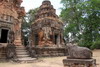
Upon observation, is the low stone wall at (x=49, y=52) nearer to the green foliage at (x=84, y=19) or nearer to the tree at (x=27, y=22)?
the green foliage at (x=84, y=19)

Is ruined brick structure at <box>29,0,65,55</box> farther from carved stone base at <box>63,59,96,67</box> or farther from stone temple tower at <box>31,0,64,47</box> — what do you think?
carved stone base at <box>63,59,96,67</box>

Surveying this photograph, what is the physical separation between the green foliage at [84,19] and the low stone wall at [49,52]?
209 inches

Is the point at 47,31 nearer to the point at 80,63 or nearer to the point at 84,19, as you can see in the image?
the point at 84,19

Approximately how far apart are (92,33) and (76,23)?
9.34 ft

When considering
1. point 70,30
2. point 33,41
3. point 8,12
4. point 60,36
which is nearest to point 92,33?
point 70,30

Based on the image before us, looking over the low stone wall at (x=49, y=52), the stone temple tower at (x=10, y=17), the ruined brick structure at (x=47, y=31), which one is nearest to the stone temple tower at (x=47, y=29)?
the ruined brick structure at (x=47, y=31)

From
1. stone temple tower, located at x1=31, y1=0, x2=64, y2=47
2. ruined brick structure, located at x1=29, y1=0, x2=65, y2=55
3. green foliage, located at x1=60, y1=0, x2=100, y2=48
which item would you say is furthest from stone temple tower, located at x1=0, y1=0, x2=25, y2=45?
green foliage, located at x1=60, y1=0, x2=100, y2=48

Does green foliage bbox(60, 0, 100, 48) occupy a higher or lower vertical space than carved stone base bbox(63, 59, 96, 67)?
higher

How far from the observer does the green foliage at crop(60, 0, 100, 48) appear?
19.6 metres

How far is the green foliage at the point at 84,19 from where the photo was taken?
1962 centimetres

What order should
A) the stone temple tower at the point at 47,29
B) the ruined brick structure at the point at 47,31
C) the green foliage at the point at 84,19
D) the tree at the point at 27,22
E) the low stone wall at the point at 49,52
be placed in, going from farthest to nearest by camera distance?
the tree at the point at 27,22
the green foliage at the point at 84,19
the stone temple tower at the point at 47,29
the ruined brick structure at the point at 47,31
the low stone wall at the point at 49,52

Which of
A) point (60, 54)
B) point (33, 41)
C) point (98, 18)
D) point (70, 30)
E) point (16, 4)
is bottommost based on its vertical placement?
point (60, 54)

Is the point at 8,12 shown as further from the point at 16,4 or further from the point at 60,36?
the point at 60,36

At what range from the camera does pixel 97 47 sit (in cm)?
2023
